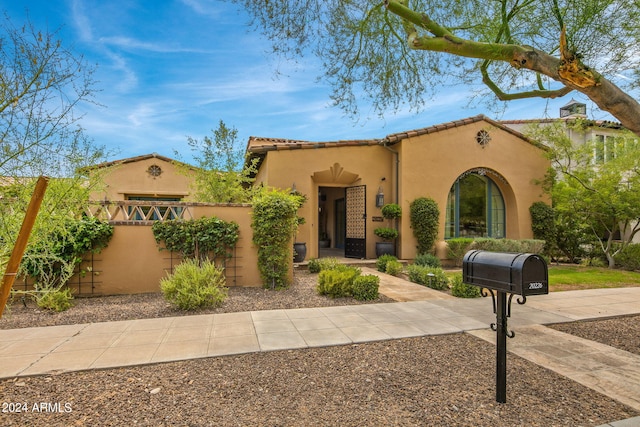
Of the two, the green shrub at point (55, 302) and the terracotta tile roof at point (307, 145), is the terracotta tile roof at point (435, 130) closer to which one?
the terracotta tile roof at point (307, 145)

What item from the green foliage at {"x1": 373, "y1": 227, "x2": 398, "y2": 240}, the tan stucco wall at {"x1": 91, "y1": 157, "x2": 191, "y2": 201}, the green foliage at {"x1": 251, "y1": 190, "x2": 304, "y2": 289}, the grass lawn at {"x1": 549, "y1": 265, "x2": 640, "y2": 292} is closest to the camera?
the green foliage at {"x1": 251, "y1": 190, "x2": 304, "y2": 289}

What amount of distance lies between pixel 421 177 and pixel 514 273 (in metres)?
9.87

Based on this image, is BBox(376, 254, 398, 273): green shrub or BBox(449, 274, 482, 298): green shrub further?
BBox(376, 254, 398, 273): green shrub

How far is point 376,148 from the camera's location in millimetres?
12289

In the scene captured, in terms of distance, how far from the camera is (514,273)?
2695 millimetres

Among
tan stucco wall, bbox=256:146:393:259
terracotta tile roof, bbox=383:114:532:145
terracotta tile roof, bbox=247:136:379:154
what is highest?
terracotta tile roof, bbox=383:114:532:145

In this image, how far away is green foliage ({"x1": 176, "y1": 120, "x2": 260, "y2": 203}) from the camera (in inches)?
352

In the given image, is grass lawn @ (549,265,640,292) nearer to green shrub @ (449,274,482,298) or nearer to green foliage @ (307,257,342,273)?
green shrub @ (449,274,482,298)

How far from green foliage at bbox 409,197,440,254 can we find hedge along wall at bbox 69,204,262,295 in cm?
676

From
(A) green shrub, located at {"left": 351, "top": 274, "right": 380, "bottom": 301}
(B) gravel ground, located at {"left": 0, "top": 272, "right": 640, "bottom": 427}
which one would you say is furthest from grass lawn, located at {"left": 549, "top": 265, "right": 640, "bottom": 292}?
(B) gravel ground, located at {"left": 0, "top": 272, "right": 640, "bottom": 427}

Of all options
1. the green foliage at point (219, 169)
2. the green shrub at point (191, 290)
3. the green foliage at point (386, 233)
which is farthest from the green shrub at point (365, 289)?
the green foliage at point (386, 233)

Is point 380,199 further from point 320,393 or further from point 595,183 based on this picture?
point 320,393

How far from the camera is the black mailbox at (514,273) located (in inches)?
105

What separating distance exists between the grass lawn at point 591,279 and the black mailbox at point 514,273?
6.40 meters
